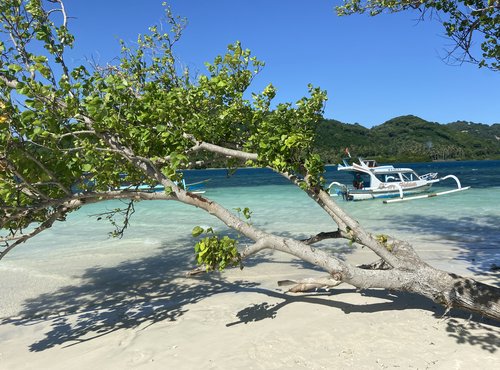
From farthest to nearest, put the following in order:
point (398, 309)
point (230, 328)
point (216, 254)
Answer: point (398, 309)
point (230, 328)
point (216, 254)

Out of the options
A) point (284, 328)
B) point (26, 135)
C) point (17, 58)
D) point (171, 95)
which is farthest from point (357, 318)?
point (17, 58)

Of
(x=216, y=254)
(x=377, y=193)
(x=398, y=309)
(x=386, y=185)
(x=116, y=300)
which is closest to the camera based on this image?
(x=216, y=254)

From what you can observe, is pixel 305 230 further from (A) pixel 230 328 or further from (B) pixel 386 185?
(B) pixel 386 185

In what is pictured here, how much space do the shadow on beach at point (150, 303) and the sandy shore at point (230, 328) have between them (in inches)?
0.9

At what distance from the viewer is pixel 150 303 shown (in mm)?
8352

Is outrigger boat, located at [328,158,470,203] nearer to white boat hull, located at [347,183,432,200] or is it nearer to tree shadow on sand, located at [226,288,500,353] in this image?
white boat hull, located at [347,183,432,200]

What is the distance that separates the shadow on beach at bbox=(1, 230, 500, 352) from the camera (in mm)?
6641

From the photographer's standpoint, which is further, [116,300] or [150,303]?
[116,300]

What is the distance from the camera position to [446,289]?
531 cm

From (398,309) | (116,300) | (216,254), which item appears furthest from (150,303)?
(398,309)

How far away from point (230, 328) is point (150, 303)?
257 centimetres

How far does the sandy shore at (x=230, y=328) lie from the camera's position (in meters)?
5.30

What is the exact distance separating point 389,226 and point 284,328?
13.5 metres

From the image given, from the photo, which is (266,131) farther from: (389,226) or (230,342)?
(389,226)
